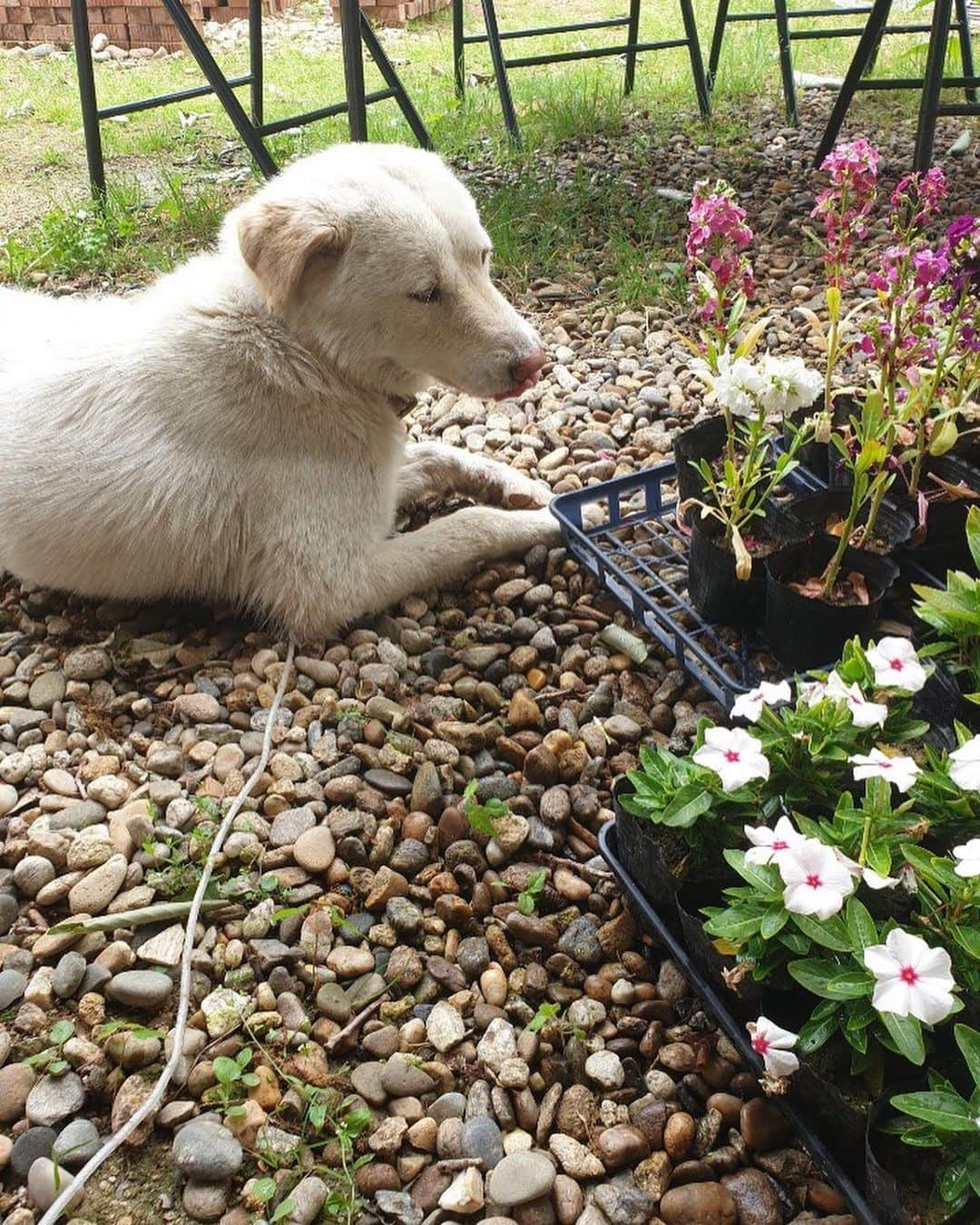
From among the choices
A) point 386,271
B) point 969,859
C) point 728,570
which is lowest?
point 728,570

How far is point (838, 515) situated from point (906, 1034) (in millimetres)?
1507

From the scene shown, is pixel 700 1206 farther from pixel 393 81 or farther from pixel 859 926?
pixel 393 81

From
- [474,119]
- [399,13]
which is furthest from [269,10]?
[474,119]

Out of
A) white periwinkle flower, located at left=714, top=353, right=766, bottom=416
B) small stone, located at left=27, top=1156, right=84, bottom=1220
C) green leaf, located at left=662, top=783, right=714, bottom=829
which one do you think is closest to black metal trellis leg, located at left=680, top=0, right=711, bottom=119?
white periwinkle flower, located at left=714, top=353, right=766, bottom=416

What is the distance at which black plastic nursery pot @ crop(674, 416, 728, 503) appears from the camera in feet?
8.92

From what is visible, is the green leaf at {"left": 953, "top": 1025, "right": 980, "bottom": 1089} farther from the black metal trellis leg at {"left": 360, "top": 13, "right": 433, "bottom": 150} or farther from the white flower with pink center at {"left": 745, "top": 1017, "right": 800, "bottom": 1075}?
the black metal trellis leg at {"left": 360, "top": 13, "right": 433, "bottom": 150}

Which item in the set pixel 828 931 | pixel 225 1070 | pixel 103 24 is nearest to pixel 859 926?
pixel 828 931

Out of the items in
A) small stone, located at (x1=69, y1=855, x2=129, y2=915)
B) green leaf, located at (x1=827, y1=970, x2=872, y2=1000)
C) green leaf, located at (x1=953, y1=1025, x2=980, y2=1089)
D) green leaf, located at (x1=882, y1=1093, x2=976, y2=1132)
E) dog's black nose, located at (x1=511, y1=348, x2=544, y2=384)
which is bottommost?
small stone, located at (x1=69, y1=855, x2=129, y2=915)

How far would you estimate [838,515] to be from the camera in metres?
2.53

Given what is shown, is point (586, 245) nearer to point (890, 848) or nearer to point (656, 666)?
point (656, 666)

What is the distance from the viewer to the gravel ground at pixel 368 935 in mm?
1592

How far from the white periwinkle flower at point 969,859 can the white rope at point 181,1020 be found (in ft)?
4.23

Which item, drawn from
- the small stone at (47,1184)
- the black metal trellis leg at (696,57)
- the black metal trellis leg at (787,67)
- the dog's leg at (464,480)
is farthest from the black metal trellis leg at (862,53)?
the small stone at (47,1184)

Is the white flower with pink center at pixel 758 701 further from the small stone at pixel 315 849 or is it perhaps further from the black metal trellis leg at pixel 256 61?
the black metal trellis leg at pixel 256 61
